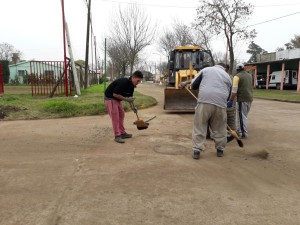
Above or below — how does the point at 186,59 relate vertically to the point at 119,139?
above

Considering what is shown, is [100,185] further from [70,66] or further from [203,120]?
[70,66]

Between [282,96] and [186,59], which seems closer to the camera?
[186,59]

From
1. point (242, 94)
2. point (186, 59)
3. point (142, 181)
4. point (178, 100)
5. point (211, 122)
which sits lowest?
point (142, 181)

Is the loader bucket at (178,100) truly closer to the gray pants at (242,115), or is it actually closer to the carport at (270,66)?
the gray pants at (242,115)

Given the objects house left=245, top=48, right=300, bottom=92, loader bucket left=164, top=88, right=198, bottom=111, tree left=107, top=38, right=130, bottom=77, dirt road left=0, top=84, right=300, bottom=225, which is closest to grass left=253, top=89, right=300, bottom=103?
house left=245, top=48, right=300, bottom=92

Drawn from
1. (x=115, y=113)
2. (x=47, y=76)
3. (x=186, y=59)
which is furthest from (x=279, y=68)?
(x=115, y=113)

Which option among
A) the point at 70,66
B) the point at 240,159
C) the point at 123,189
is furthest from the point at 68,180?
the point at 70,66

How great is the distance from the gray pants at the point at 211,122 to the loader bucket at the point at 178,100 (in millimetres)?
5442

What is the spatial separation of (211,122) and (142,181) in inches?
76.7

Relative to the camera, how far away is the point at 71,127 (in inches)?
316

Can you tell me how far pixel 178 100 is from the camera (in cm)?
1111

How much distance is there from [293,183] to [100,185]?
8.65 feet

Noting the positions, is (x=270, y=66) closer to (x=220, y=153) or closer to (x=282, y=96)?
(x=282, y=96)

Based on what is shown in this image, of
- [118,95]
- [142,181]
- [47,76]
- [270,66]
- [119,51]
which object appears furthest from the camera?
[270,66]
